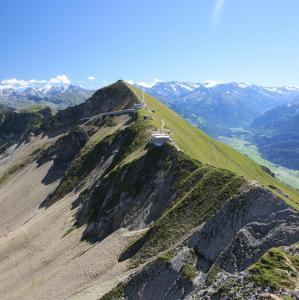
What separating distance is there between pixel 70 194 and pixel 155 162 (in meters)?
48.6

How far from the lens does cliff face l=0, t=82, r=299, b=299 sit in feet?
164

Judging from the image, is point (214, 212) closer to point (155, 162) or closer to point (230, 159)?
point (155, 162)

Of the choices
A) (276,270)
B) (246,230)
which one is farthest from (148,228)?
(276,270)

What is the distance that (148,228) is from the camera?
268 ft

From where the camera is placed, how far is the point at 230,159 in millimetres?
172625

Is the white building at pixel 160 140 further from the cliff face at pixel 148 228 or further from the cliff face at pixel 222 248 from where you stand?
the cliff face at pixel 222 248

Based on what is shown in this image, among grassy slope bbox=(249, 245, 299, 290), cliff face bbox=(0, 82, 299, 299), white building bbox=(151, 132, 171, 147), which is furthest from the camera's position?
white building bbox=(151, 132, 171, 147)

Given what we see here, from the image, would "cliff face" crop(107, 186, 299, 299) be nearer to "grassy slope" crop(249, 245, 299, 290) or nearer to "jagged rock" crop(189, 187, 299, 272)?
"jagged rock" crop(189, 187, 299, 272)

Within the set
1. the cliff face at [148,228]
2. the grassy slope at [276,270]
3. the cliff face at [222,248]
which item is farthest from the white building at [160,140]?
the grassy slope at [276,270]

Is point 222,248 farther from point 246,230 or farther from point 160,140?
point 160,140

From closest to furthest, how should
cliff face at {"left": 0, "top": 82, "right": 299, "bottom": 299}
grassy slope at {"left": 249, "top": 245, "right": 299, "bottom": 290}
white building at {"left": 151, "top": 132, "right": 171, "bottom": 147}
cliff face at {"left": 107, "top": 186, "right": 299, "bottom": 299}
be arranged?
grassy slope at {"left": 249, "top": 245, "right": 299, "bottom": 290} → cliff face at {"left": 0, "top": 82, "right": 299, "bottom": 299} → cliff face at {"left": 107, "top": 186, "right": 299, "bottom": 299} → white building at {"left": 151, "top": 132, "right": 171, "bottom": 147}

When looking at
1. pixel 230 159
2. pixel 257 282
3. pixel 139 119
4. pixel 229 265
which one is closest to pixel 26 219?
pixel 139 119

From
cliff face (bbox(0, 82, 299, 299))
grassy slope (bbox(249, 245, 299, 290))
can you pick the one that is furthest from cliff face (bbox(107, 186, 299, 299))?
grassy slope (bbox(249, 245, 299, 290))

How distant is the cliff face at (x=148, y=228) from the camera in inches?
1964
